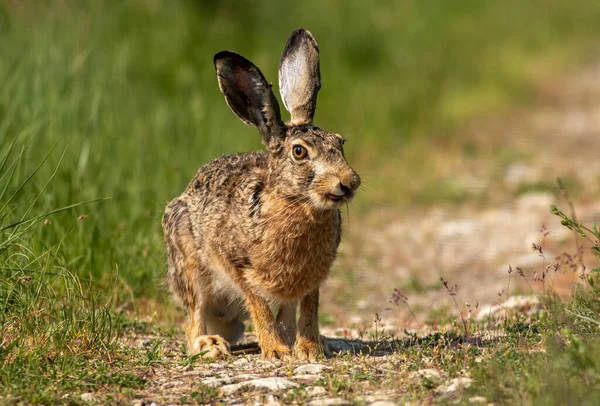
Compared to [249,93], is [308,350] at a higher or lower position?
lower

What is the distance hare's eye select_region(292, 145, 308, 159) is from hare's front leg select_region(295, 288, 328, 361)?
32.9 inches

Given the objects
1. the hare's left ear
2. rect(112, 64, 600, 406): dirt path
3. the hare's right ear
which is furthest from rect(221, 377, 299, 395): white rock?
the hare's left ear

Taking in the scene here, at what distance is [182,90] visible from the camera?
10320mm

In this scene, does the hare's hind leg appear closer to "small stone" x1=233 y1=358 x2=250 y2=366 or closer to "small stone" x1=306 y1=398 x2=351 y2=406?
"small stone" x1=233 y1=358 x2=250 y2=366

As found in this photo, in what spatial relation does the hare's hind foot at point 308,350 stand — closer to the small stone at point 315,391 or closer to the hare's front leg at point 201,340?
the hare's front leg at point 201,340

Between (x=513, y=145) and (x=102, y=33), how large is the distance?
636 cm

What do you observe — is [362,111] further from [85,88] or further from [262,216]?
[262,216]

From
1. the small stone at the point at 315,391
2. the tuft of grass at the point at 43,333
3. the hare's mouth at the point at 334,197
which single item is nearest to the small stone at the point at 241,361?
the tuft of grass at the point at 43,333

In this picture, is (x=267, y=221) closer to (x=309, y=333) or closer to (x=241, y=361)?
(x=309, y=333)

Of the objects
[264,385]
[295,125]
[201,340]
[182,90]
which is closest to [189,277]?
[201,340]

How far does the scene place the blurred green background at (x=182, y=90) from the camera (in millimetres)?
6844

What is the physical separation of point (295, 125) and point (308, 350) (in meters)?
1.37

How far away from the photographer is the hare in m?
5.23

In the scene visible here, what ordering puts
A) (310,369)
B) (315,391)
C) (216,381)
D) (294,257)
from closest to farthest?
1. (315,391)
2. (216,381)
3. (310,369)
4. (294,257)
